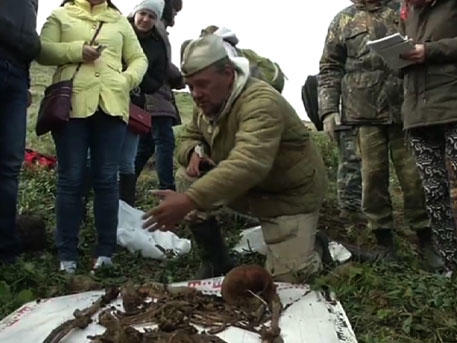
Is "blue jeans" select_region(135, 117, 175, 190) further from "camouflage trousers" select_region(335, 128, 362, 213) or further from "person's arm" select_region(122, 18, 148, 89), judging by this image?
"person's arm" select_region(122, 18, 148, 89)

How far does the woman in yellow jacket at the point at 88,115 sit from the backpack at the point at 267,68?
108cm

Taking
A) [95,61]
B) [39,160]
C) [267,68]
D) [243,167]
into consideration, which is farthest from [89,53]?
[39,160]

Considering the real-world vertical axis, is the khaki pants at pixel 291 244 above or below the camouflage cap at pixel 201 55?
below

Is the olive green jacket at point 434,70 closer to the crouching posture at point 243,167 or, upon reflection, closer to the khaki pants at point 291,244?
the crouching posture at point 243,167

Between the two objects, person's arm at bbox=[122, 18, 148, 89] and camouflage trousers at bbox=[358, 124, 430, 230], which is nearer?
person's arm at bbox=[122, 18, 148, 89]

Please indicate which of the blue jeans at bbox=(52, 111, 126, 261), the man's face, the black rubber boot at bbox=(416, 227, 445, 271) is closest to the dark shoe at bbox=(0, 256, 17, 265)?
the blue jeans at bbox=(52, 111, 126, 261)

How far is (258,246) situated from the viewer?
516 centimetres

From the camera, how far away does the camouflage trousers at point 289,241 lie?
425 cm

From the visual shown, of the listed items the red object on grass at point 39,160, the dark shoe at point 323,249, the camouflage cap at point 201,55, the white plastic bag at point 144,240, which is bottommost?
the red object on grass at point 39,160

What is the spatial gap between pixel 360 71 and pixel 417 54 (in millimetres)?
1108

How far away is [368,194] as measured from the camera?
5188 mm

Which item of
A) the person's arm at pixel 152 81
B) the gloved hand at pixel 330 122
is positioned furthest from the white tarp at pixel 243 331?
the person's arm at pixel 152 81

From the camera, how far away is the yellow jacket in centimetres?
452

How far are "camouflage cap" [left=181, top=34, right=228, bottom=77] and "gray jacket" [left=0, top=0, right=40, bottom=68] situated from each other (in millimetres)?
959
